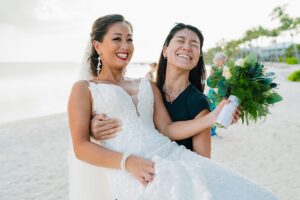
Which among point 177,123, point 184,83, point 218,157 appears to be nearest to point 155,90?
point 184,83

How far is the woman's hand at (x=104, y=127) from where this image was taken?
109 inches

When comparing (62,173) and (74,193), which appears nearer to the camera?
(74,193)

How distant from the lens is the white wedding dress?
2225mm

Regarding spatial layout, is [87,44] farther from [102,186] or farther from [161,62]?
[102,186]

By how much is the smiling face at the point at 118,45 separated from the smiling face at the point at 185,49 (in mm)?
385

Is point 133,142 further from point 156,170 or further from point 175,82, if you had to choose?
point 175,82

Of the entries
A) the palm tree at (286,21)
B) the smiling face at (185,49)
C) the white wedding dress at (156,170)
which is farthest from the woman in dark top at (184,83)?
the palm tree at (286,21)

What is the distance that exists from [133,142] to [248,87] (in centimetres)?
99

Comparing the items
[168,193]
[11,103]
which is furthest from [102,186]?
[11,103]

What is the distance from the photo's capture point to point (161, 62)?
11.4 ft

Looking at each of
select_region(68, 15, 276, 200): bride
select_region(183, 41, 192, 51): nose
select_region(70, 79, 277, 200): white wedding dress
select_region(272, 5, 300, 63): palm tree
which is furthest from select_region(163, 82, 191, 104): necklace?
select_region(272, 5, 300, 63): palm tree

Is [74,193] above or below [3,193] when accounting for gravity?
above

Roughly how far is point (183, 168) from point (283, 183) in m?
4.99

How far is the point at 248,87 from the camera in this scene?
271 centimetres
